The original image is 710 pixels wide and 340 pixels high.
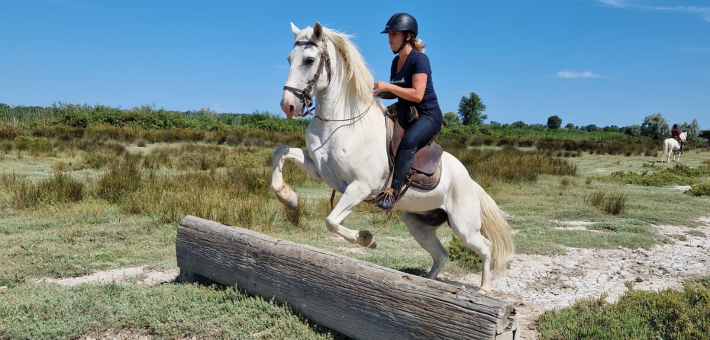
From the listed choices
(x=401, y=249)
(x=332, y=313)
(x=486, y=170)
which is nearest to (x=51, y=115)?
(x=486, y=170)

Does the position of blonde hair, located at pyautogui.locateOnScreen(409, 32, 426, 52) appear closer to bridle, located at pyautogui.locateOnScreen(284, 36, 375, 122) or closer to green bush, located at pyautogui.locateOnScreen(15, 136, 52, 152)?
bridle, located at pyautogui.locateOnScreen(284, 36, 375, 122)

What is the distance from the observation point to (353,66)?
4.12 metres

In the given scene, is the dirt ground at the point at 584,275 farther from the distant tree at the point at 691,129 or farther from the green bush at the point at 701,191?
the distant tree at the point at 691,129

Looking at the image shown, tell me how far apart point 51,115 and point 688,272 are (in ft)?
124

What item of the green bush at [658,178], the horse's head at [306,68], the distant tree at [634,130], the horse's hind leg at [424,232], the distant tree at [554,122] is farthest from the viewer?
the distant tree at [554,122]

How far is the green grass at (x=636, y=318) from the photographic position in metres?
3.96

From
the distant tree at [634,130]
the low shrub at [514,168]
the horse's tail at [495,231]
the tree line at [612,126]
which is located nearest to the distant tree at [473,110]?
the tree line at [612,126]

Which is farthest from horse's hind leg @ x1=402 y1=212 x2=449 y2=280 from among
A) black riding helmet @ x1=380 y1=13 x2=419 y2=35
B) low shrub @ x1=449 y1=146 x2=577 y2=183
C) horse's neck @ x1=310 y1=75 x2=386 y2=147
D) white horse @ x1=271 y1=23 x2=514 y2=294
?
low shrub @ x1=449 y1=146 x2=577 y2=183

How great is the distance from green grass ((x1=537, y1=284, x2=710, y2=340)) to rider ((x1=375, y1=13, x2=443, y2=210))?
6.19 ft

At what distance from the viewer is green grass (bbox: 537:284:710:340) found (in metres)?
3.96

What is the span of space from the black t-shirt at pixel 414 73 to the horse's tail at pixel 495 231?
126 centimetres

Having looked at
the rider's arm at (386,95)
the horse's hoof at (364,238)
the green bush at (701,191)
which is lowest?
the green bush at (701,191)

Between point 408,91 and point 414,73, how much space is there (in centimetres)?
17

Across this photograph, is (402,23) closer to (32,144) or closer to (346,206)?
(346,206)
